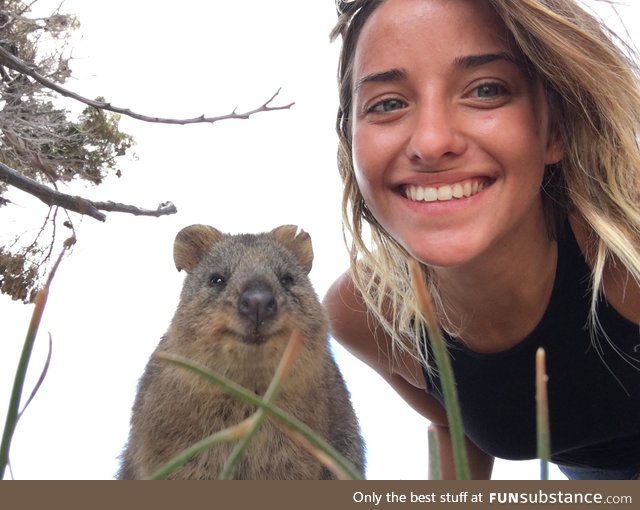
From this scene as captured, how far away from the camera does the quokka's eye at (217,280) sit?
2928 mm

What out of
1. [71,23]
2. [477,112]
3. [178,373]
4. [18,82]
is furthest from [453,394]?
[71,23]

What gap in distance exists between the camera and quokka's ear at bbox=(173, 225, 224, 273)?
3107 millimetres

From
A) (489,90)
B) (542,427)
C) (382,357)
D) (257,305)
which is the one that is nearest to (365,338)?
(382,357)

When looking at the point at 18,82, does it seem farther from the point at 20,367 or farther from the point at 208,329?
the point at 20,367

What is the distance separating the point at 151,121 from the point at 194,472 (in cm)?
326

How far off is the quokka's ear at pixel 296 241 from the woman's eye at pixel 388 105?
611 millimetres

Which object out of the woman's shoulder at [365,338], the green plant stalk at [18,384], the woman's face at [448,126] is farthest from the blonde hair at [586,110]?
the green plant stalk at [18,384]

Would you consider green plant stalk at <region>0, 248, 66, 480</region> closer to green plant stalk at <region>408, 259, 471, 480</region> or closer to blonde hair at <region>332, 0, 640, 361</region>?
green plant stalk at <region>408, 259, 471, 480</region>

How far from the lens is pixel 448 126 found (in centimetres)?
299

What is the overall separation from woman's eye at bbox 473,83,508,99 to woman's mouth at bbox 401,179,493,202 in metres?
0.34

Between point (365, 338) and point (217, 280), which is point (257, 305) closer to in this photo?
point (217, 280)

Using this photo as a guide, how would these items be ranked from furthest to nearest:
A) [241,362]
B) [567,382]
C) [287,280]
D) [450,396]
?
[567,382] < [287,280] < [241,362] < [450,396]

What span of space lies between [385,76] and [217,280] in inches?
42.8

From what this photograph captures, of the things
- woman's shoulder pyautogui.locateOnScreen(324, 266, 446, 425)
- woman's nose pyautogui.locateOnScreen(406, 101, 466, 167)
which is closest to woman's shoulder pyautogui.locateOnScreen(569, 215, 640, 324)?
woman's nose pyautogui.locateOnScreen(406, 101, 466, 167)
